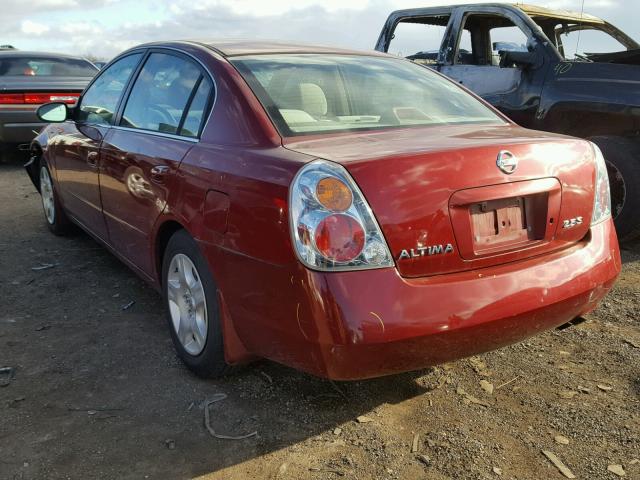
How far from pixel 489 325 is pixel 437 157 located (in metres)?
0.63

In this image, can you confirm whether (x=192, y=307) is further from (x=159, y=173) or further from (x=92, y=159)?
(x=92, y=159)

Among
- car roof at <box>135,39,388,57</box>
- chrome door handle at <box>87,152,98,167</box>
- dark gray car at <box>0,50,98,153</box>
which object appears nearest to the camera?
car roof at <box>135,39,388,57</box>

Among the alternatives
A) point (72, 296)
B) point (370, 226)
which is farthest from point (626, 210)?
point (72, 296)

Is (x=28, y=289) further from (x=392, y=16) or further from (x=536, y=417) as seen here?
(x=392, y=16)

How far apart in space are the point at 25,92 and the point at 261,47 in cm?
640

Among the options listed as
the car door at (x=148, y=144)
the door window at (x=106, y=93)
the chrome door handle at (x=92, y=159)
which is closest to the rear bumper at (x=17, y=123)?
the door window at (x=106, y=93)

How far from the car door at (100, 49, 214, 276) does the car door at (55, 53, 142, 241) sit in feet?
0.67

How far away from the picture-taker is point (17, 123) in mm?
8555

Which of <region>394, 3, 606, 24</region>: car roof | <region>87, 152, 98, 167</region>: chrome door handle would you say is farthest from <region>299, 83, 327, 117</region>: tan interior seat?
<region>394, 3, 606, 24</region>: car roof

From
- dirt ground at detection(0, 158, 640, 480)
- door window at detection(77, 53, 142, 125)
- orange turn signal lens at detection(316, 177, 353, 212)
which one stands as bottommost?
dirt ground at detection(0, 158, 640, 480)

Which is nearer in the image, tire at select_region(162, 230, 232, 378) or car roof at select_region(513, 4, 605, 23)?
tire at select_region(162, 230, 232, 378)

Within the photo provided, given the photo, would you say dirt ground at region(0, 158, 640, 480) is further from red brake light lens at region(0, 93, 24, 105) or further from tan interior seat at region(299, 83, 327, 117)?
red brake light lens at region(0, 93, 24, 105)

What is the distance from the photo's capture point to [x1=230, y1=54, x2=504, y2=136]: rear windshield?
2.77m

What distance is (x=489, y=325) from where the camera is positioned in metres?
2.26
